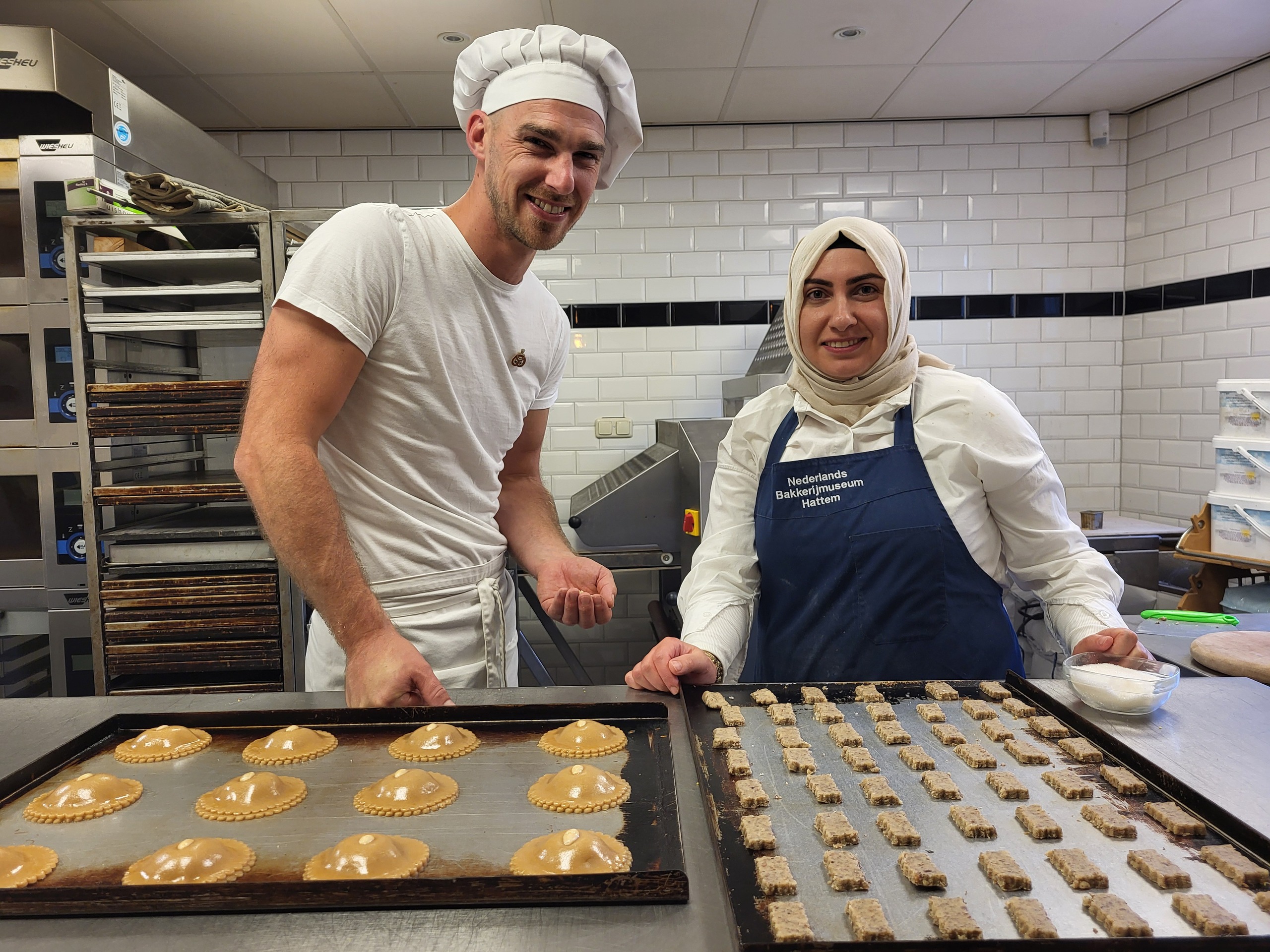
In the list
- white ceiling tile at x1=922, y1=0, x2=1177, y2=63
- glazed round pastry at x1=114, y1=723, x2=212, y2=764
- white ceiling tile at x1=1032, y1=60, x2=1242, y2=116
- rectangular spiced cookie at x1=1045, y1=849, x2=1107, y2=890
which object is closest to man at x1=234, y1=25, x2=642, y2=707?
glazed round pastry at x1=114, y1=723, x2=212, y2=764

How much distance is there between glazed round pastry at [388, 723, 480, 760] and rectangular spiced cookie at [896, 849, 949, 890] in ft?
1.95

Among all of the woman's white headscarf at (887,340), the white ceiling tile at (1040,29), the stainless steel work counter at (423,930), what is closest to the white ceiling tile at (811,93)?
the white ceiling tile at (1040,29)

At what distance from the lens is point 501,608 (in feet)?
5.72

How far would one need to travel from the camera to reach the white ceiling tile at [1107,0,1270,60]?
3.07m

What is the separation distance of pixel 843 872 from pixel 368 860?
485 mm

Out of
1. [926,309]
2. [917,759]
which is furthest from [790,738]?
[926,309]

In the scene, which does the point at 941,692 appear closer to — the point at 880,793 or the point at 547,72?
the point at 880,793

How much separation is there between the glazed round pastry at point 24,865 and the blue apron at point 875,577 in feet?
4.19

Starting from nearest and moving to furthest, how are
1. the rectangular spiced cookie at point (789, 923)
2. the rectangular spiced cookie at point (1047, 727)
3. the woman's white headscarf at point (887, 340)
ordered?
the rectangular spiced cookie at point (789, 923)
the rectangular spiced cookie at point (1047, 727)
the woman's white headscarf at point (887, 340)

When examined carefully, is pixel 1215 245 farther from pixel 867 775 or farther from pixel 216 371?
pixel 216 371

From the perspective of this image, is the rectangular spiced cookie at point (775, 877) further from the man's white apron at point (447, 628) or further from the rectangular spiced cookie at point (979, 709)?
the man's white apron at point (447, 628)

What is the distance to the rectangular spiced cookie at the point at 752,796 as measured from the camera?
3.15 ft

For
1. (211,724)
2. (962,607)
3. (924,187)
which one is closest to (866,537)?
(962,607)

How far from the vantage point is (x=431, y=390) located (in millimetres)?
1567
